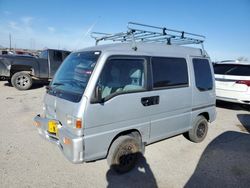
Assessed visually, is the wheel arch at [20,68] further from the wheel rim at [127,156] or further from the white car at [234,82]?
the white car at [234,82]

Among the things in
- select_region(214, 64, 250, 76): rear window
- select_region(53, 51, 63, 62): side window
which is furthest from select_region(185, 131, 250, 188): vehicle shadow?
select_region(53, 51, 63, 62): side window

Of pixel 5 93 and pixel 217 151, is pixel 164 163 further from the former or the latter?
pixel 5 93

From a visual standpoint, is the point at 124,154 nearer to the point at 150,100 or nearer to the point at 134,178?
the point at 134,178

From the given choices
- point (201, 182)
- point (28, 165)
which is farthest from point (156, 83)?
point (28, 165)

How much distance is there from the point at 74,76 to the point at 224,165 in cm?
318

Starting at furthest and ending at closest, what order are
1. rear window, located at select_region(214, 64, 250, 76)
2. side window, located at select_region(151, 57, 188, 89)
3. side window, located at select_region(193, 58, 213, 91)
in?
1. rear window, located at select_region(214, 64, 250, 76)
2. side window, located at select_region(193, 58, 213, 91)
3. side window, located at select_region(151, 57, 188, 89)

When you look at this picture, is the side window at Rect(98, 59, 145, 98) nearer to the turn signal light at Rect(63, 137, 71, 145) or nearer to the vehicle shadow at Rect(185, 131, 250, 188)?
the turn signal light at Rect(63, 137, 71, 145)

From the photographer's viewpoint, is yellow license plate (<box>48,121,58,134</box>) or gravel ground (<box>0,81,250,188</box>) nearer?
gravel ground (<box>0,81,250,188</box>)

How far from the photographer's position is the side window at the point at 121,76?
2.97 metres

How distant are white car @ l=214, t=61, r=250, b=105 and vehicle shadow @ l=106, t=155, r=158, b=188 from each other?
16.0 ft

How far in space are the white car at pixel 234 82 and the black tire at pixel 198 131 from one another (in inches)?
112

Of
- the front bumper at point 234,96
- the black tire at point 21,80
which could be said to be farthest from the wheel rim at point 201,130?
the black tire at point 21,80

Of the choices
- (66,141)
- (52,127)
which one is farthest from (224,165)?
(52,127)

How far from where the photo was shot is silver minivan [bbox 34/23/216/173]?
2.82 metres
